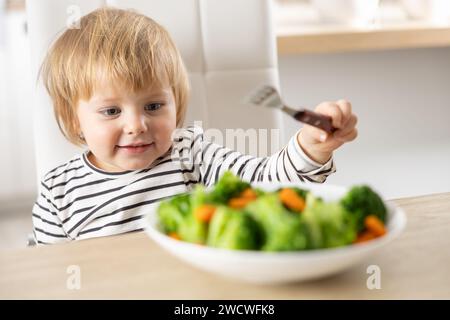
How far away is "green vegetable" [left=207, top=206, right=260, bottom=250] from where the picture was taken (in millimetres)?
542

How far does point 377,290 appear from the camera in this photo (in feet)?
1.97

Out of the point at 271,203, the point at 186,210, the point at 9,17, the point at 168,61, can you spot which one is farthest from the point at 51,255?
the point at 9,17

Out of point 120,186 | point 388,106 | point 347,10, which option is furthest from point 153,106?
point 388,106

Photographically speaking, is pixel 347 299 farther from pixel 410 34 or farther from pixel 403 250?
pixel 410 34

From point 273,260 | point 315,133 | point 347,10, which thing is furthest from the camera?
point 347,10

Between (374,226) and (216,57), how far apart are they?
82 cm

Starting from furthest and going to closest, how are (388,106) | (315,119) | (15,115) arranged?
(15,115)
(388,106)
(315,119)

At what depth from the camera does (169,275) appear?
66 cm

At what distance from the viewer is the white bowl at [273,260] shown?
1.74ft

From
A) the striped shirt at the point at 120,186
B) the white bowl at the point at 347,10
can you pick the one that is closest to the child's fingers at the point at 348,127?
the striped shirt at the point at 120,186

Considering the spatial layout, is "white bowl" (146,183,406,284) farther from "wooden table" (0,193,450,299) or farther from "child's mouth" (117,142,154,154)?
"child's mouth" (117,142,154,154)

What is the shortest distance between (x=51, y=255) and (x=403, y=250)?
426mm

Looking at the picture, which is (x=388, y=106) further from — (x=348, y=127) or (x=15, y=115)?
(x=15, y=115)

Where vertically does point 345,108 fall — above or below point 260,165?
above
